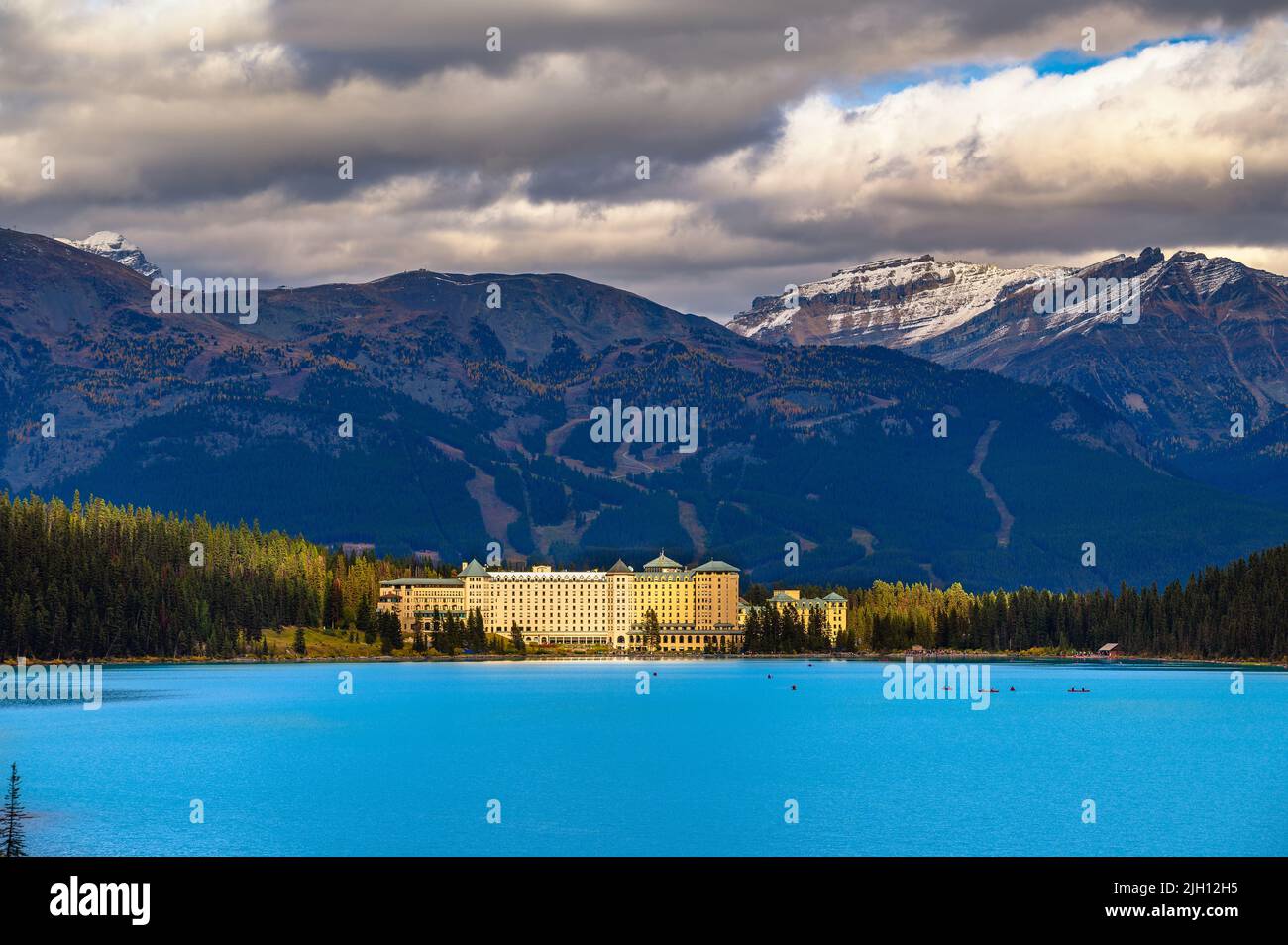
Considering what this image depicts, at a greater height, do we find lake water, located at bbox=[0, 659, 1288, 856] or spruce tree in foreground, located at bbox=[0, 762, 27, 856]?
spruce tree in foreground, located at bbox=[0, 762, 27, 856]

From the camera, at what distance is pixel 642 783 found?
421 feet

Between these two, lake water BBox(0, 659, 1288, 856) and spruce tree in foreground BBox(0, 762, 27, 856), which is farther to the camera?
lake water BBox(0, 659, 1288, 856)

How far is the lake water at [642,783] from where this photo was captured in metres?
101

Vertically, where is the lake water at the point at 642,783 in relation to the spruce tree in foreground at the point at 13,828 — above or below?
below

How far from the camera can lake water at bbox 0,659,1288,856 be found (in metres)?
101

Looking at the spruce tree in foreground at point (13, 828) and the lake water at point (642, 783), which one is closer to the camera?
the spruce tree in foreground at point (13, 828)

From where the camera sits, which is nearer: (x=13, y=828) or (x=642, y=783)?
(x=13, y=828)

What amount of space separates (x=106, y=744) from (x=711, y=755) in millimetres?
52347

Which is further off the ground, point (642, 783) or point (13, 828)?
point (13, 828)
